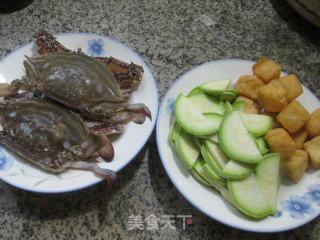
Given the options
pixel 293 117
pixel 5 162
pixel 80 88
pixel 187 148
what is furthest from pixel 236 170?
pixel 5 162

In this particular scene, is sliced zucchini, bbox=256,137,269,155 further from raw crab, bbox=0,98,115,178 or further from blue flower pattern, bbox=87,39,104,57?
blue flower pattern, bbox=87,39,104,57

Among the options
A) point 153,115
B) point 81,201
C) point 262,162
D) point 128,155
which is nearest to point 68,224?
point 81,201

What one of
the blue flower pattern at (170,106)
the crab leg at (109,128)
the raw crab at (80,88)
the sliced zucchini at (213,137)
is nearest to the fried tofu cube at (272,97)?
the sliced zucchini at (213,137)

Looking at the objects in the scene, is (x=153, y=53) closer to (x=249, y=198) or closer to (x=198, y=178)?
(x=198, y=178)

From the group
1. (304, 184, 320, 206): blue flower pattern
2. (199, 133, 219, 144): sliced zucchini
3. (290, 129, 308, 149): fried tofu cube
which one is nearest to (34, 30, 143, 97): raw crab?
(199, 133, 219, 144): sliced zucchini

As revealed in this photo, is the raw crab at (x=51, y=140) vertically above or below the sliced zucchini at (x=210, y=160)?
below

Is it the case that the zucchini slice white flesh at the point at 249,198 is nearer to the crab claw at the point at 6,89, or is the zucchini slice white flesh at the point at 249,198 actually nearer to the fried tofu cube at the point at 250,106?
the fried tofu cube at the point at 250,106

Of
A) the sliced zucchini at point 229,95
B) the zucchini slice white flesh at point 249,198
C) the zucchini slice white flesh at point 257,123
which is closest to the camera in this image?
the zucchini slice white flesh at point 249,198
